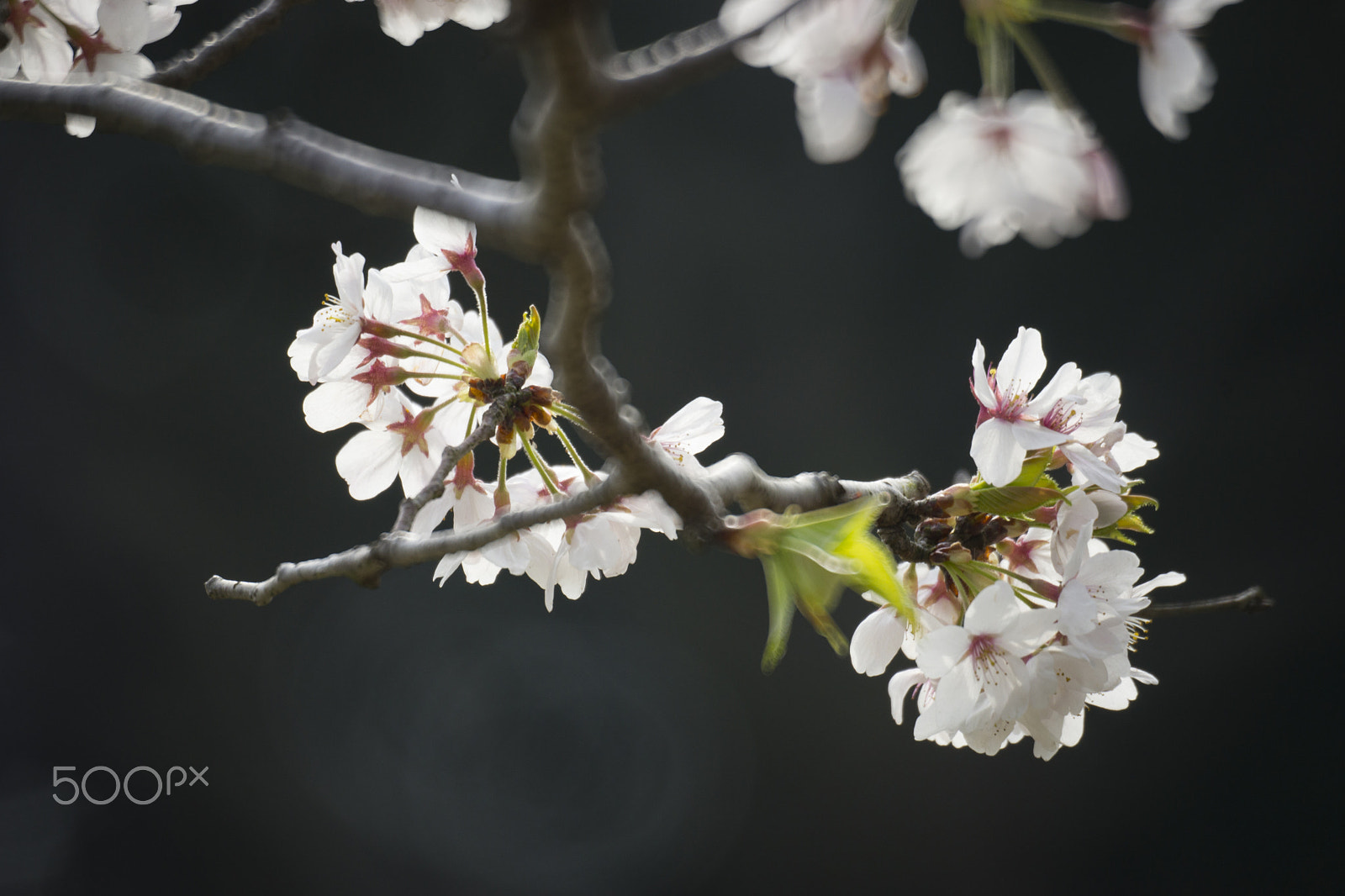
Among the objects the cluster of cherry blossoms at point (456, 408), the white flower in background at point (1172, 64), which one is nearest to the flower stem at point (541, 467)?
the cluster of cherry blossoms at point (456, 408)

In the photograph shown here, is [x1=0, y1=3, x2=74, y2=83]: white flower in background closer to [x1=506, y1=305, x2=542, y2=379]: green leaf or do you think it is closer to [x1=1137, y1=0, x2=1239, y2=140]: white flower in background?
[x1=506, y1=305, x2=542, y2=379]: green leaf

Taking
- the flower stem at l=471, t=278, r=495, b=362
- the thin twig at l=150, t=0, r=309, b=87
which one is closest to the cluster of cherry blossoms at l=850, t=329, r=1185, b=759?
the flower stem at l=471, t=278, r=495, b=362

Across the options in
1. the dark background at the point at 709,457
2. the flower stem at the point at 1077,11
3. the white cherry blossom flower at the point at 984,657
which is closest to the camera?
the flower stem at the point at 1077,11

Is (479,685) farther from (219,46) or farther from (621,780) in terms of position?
(219,46)

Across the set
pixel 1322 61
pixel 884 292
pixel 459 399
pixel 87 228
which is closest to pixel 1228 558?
pixel 884 292

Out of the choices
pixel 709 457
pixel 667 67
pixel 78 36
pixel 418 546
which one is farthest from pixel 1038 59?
pixel 709 457

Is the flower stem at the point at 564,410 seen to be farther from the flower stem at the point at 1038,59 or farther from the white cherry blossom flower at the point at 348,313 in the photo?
the flower stem at the point at 1038,59

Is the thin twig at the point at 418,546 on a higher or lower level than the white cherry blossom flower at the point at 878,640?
higher
